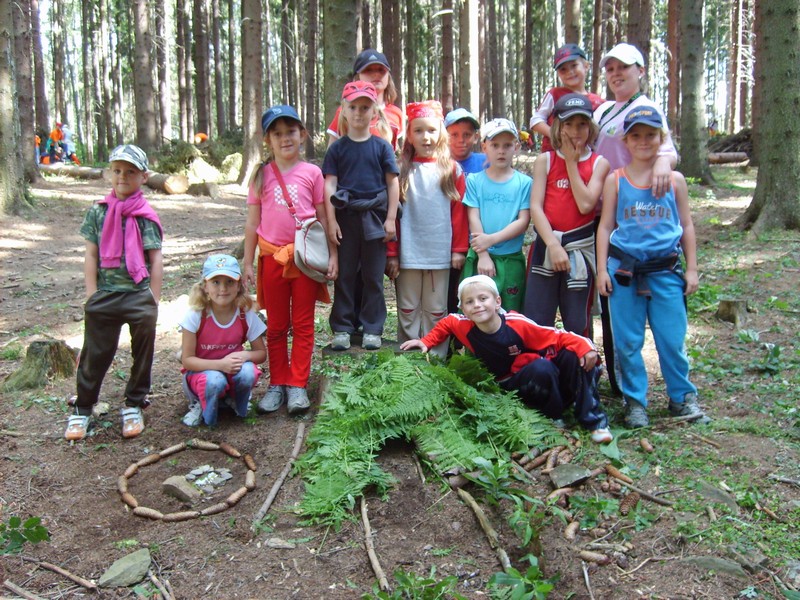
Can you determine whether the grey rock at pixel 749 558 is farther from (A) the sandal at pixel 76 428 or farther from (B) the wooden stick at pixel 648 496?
(A) the sandal at pixel 76 428

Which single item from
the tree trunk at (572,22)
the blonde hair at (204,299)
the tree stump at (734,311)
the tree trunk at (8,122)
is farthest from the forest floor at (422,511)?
the tree trunk at (572,22)

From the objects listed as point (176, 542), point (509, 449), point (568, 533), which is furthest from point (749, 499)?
point (176, 542)

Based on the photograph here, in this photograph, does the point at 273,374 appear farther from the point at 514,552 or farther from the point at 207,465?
the point at 514,552

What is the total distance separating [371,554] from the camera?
3.24 meters

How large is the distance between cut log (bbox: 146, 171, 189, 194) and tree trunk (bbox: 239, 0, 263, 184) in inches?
60.7

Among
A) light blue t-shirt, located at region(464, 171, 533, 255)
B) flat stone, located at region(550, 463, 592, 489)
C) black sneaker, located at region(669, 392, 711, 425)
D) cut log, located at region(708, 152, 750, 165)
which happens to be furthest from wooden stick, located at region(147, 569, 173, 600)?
cut log, located at region(708, 152, 750, 165)

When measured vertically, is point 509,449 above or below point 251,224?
below

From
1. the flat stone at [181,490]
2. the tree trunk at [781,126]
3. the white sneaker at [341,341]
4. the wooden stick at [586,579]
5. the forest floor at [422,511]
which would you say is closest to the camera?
the wooden stick at [586,579]

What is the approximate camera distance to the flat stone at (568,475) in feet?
11.9

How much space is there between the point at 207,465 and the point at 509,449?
1843mm

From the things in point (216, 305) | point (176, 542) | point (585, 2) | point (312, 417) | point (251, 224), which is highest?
point (585, 2)

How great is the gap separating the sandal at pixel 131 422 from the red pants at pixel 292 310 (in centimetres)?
98

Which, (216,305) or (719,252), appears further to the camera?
(719,252)

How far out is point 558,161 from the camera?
4.59 metres
